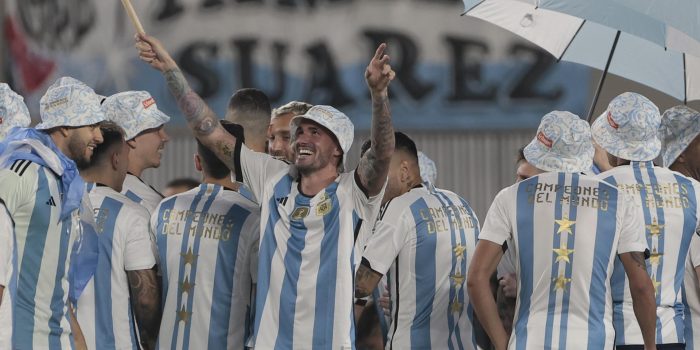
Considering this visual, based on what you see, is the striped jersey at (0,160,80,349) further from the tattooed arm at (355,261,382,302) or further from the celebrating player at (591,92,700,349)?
the celebrating player at (591,92,700,349)

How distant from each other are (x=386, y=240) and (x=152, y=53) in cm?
164

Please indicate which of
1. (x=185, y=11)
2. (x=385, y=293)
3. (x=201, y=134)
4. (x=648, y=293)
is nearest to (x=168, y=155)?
(x=185, y=11)

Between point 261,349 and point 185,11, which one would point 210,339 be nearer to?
point 261,349

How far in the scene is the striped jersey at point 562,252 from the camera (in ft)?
20.1

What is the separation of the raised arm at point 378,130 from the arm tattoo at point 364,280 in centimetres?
87

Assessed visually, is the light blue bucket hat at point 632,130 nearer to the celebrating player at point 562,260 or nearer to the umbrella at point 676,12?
the celebrating player at point 562,260

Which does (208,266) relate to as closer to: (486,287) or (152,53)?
(152,53)

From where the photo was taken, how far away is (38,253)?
5723mm

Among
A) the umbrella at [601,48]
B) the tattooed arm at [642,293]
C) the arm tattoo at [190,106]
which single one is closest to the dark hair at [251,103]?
the arm tattoo at [190,106]

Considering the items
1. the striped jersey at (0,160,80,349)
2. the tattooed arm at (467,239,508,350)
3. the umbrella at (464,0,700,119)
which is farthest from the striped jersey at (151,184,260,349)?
the umbrella at (464,0,700,119)

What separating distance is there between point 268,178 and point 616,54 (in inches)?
104

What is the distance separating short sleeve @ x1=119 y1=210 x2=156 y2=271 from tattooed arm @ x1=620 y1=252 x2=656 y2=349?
2.31 meters

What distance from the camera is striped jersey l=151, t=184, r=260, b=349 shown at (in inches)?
266

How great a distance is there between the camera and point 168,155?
13.6 meters
